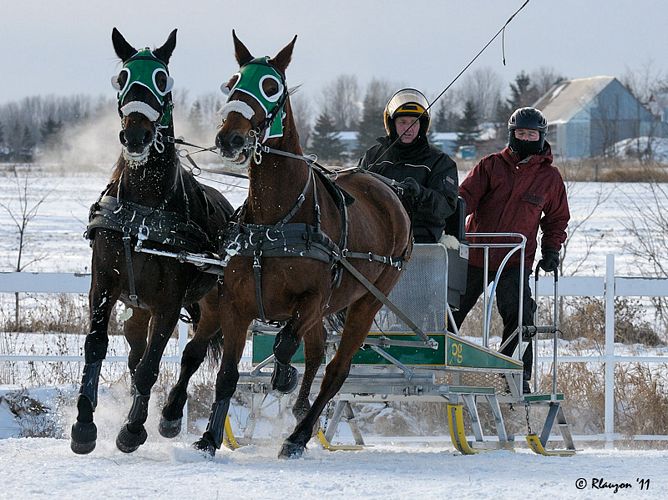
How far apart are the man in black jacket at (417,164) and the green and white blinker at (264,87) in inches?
67.7

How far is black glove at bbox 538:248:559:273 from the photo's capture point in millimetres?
8617

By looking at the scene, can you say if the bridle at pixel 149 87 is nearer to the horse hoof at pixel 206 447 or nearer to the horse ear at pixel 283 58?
the horse ear at pixel 283 58

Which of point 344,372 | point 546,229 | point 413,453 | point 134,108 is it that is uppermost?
point 134,108

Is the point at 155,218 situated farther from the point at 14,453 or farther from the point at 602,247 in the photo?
the point at 602,247

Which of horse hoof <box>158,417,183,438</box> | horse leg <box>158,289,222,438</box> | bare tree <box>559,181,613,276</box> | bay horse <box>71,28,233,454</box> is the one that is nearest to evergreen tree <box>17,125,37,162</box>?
bare tree <box>559,181,613,276</box>

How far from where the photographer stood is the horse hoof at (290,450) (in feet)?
22.7

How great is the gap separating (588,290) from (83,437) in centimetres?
561

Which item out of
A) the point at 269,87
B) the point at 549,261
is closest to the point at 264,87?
the point at 269,87

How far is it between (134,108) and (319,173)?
44.3 inches

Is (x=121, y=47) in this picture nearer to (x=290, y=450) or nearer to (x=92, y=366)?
(x=92, y=366)

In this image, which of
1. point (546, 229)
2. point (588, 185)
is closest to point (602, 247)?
point (588, 185)

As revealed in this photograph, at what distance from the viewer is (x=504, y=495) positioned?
18.0 ft

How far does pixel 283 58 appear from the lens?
660 cm

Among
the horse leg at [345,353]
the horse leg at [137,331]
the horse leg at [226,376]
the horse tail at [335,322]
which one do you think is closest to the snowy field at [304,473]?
the horse leg at [226,376]
